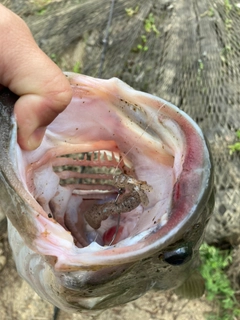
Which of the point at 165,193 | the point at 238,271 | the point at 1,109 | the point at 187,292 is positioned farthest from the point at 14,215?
the point at 238,271

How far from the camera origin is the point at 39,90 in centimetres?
98

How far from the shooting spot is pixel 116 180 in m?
1.21

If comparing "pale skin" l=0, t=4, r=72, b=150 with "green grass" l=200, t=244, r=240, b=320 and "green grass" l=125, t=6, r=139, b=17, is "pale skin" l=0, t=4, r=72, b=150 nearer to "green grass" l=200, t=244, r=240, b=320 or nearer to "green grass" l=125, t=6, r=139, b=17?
"green grass" l=125, t=6, r=139, b=17

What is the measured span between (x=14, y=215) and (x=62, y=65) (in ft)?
4.38

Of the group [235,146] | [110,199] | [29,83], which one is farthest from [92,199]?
[235,146]

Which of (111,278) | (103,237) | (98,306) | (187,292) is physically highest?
(111,278)

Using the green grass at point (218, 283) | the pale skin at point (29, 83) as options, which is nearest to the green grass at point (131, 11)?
the pale skin at point (29, 83)

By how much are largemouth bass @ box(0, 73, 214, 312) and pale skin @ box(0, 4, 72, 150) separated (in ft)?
0.10

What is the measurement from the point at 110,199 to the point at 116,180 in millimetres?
191

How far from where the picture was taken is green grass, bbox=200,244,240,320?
2349 mm

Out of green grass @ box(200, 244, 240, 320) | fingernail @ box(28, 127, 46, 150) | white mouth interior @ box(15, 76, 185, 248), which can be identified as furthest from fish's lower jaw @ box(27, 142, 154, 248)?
green grass @ box(200, 244, 240, 320)

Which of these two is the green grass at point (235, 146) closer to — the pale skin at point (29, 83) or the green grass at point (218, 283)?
the green grass at point (218, 283)

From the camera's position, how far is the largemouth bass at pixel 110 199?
3.08 feet

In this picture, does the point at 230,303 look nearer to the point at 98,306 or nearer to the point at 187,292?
the point at 187,292
